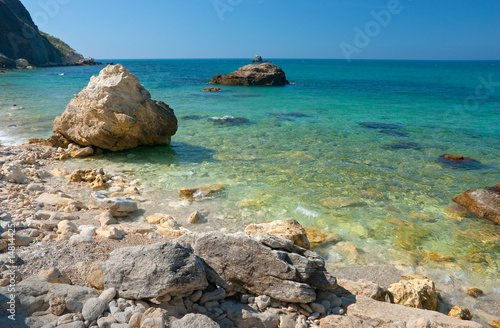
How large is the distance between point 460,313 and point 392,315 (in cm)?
130

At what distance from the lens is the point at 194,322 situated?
3334 millimetres

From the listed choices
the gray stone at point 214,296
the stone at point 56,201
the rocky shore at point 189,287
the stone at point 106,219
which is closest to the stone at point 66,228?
the rocky shore at point 189,287

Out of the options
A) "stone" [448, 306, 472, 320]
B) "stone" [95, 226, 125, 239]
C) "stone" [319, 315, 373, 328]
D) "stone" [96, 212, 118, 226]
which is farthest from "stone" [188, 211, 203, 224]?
"stone" [448, 306, 472, 320]

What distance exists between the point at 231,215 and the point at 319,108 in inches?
768

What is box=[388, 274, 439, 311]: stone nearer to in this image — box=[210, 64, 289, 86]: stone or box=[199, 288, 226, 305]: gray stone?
box=[199, 288, 226, 305]: gray stone

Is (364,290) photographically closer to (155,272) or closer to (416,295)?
(416,295)

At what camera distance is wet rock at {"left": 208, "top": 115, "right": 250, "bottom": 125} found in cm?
1846

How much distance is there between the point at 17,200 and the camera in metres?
6.95

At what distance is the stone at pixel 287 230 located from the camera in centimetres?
568

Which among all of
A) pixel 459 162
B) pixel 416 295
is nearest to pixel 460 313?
pixel 416 295

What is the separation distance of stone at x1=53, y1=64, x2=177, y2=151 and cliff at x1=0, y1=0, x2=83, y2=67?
266ft

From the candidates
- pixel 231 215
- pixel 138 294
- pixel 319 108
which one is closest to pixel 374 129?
pixel 319 108

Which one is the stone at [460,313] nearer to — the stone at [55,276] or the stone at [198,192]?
the stone at [55,276]

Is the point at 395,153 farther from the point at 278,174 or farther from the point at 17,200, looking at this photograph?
the point at 17,200
